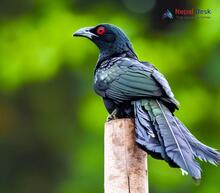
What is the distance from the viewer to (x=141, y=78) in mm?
4961

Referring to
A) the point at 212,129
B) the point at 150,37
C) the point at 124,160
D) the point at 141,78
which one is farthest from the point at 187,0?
the point at 124,160

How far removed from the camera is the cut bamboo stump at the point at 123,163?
13.7ft

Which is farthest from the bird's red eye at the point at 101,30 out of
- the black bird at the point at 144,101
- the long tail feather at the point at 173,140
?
the long tail feather at the point at 173,140

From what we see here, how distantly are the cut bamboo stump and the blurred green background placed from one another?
368 cm

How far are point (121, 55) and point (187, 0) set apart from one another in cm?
301

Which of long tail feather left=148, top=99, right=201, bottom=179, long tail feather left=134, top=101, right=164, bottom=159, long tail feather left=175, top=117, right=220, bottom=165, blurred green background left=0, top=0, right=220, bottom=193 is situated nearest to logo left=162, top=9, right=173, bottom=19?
blurred green background left=0, top=0, right=220, bottom=193

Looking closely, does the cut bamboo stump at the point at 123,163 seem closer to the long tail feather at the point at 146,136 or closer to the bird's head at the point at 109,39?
the long tail feather at the point at 146,136

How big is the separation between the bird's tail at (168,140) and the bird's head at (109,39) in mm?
1129

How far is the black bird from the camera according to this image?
4.17 metres

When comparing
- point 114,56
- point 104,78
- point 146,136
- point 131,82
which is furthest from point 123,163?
point 114,56

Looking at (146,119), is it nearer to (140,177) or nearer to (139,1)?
(140,177)

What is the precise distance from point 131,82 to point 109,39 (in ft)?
2.96

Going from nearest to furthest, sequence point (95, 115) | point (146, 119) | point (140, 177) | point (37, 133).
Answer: point (140, 177)
point (146, 119)
point (95, 115)
point (37, 133)

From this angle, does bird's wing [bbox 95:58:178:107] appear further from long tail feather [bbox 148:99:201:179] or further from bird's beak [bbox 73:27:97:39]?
bird's beak [bbox 73:27:97:39]
